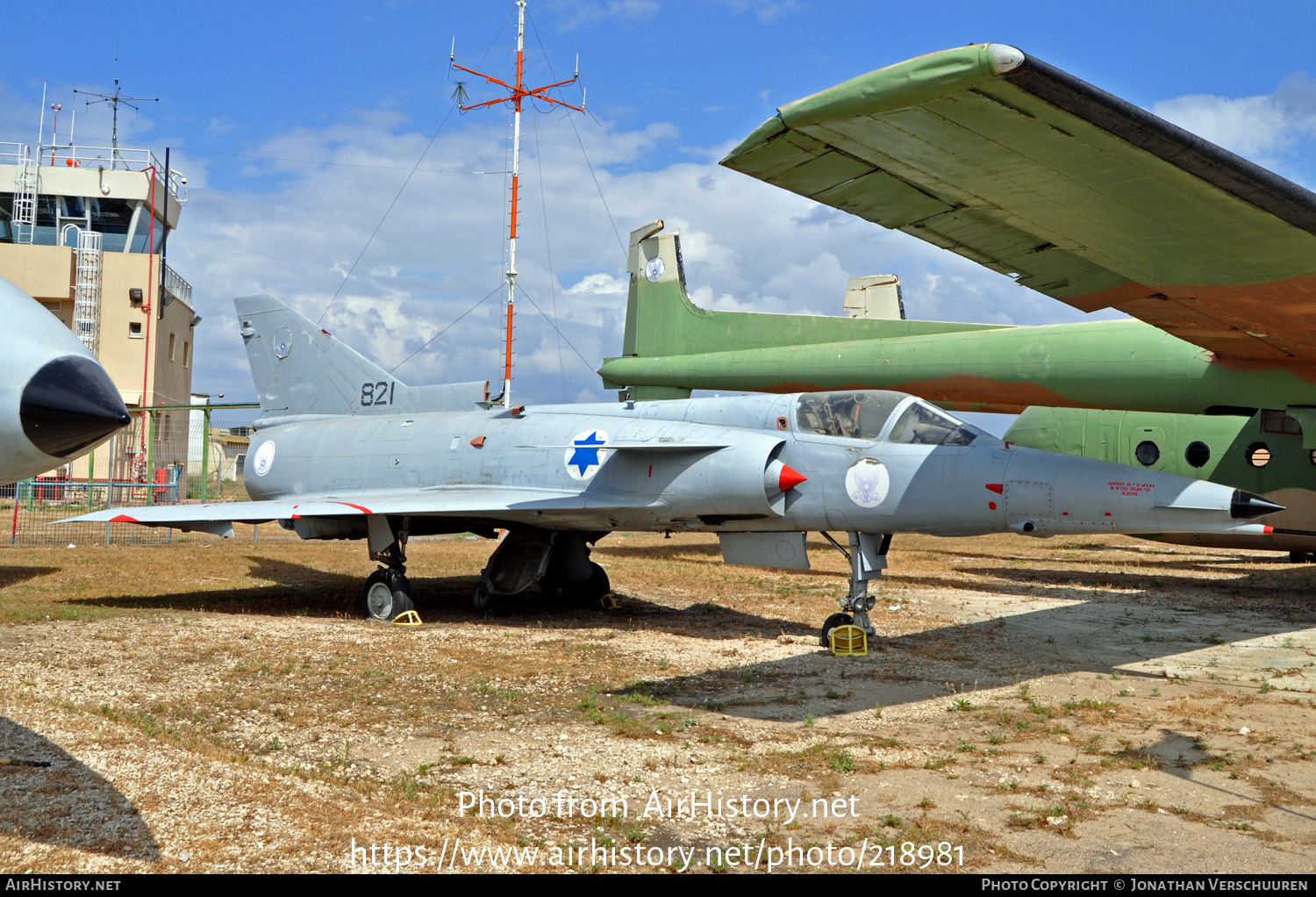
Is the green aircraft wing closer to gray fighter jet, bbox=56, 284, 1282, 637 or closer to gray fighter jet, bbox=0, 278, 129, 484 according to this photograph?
gray fighter jet, bbox=56, 284, 1282, 637

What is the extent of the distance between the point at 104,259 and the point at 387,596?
112 ft

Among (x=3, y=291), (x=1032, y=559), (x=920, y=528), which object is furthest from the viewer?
(x=1032, y=559)

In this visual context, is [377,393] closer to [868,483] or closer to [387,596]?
[387,596]

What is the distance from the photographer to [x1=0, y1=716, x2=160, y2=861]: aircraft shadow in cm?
366

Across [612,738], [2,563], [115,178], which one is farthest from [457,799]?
[115,178]

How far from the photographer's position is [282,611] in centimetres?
1122

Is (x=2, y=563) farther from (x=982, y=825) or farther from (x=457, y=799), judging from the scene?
(x=982, y=825)

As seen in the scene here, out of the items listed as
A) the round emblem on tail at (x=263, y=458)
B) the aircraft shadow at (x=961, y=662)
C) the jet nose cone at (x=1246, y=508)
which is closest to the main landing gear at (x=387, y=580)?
the round emblem on tail at (x=263, y=458)

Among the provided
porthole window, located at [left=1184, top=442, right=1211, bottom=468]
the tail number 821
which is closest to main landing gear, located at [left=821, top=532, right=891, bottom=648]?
the tail number 821

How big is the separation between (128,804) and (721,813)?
2751 millimetres

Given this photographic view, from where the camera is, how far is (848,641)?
8.66 m

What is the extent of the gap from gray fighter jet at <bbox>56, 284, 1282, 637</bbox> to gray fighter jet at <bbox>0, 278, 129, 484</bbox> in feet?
21.9

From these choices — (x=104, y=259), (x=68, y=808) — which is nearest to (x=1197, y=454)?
(x=68, y=808)

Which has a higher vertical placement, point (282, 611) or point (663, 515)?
point (663, 515)
